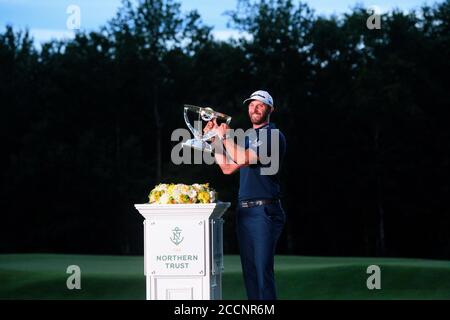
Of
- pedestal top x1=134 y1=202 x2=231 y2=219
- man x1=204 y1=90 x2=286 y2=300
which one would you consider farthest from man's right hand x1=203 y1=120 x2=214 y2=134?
pedestal top x1=134 y1=202 x2=231 y2=219

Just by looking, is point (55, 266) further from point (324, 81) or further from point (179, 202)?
point (324, 81)

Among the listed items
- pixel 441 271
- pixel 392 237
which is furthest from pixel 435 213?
pixel 441 271

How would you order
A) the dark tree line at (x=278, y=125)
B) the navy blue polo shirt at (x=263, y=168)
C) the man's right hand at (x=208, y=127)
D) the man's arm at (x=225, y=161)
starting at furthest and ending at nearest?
the dark tree line at (x=278, y=125) → the navy blue polo shirt at (x=263, y=168) → the man's arm at (x=225, y=161) → the man's right hand at (x=208, y=127)

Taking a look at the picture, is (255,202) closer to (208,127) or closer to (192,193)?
(192,193)

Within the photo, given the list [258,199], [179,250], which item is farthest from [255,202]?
[179,250]

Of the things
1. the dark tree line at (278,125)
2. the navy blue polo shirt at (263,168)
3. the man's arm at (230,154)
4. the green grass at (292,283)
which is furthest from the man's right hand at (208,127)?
the dark tree line at (278,125)

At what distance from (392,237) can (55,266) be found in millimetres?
23239

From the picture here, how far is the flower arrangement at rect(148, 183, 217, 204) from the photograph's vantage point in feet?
23.9

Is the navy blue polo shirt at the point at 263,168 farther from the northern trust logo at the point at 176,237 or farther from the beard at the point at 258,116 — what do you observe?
the northern trust logo at the point at 176,237

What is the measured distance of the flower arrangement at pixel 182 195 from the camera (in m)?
7.29

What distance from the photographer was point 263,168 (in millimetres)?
7598

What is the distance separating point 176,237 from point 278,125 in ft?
99.5

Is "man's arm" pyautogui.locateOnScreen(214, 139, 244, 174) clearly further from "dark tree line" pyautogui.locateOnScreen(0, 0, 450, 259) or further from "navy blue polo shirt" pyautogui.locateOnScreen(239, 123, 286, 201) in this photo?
"dark tree line" pyautogui.locateOnScreen(0, 0, 450, 259)

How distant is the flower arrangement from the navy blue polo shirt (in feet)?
1.24
